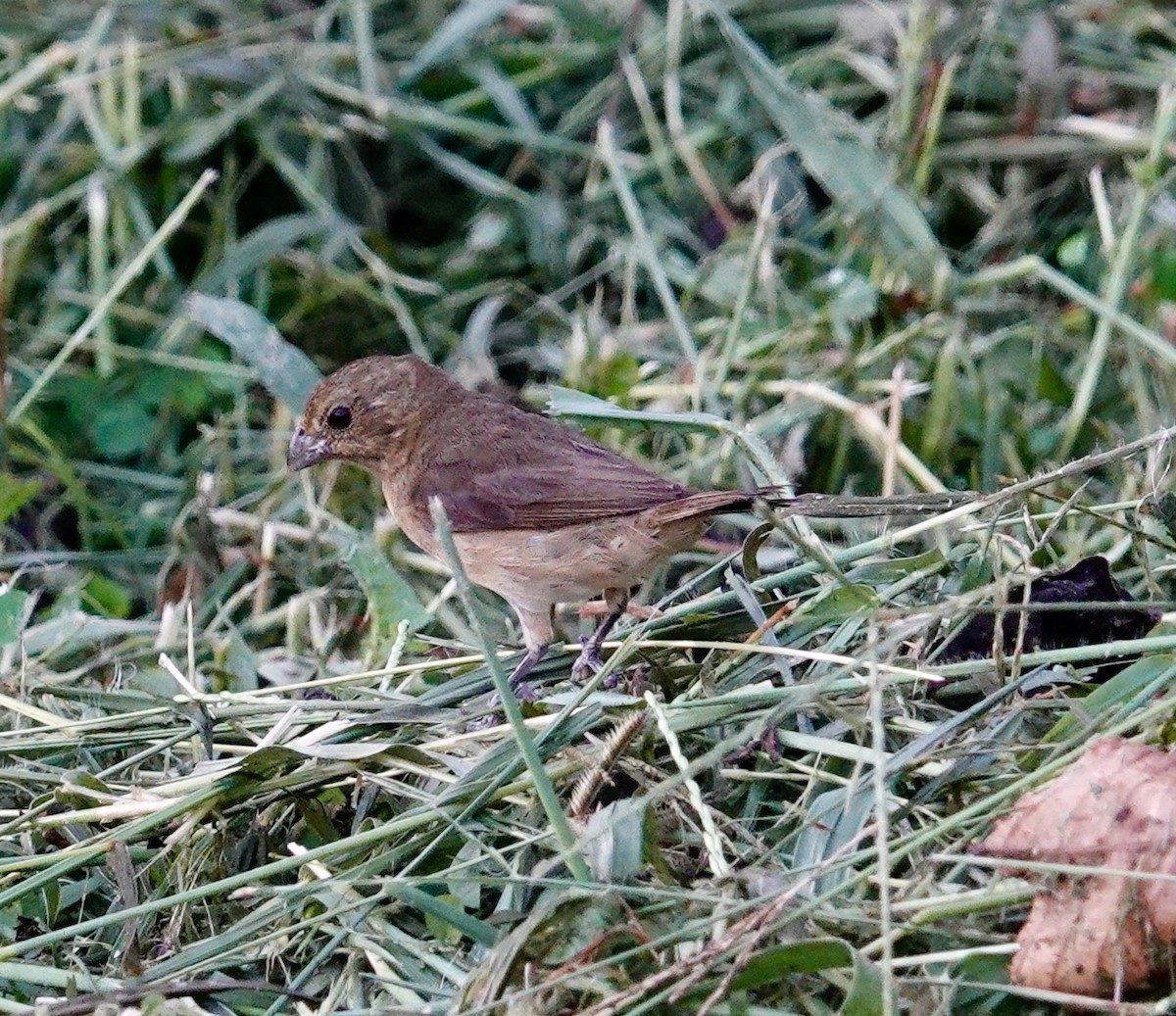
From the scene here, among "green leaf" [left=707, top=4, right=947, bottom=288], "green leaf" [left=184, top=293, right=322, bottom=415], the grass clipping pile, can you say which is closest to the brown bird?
"green leaf" [left=184, top=293, right=322, bottom=415]

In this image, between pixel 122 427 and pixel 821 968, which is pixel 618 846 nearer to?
pixel 821 968

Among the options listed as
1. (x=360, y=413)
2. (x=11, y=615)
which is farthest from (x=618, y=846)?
(x=360, y=413)

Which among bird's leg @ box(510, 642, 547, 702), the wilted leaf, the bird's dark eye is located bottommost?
bird's leg @ box(510, 642, 547, 702)

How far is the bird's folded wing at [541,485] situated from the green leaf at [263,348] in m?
0.88

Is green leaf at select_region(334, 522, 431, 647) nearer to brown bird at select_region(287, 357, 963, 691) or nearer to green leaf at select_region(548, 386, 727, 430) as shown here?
brown bird at select_region(287, 357, 963, 691)

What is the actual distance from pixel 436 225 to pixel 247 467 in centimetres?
141

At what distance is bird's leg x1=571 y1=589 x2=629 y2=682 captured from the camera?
3.77 m

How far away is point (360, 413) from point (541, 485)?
64cm

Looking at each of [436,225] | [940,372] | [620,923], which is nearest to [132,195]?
[436,225]

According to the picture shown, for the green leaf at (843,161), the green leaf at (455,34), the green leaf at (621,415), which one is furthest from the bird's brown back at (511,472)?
the green leaf at (455,34)

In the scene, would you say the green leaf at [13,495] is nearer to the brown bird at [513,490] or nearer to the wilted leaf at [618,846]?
the brown bird at [513,490]

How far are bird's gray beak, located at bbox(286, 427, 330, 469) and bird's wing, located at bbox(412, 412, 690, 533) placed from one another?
300 mm

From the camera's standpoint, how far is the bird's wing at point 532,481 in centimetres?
394

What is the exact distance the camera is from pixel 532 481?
13.4 feet
